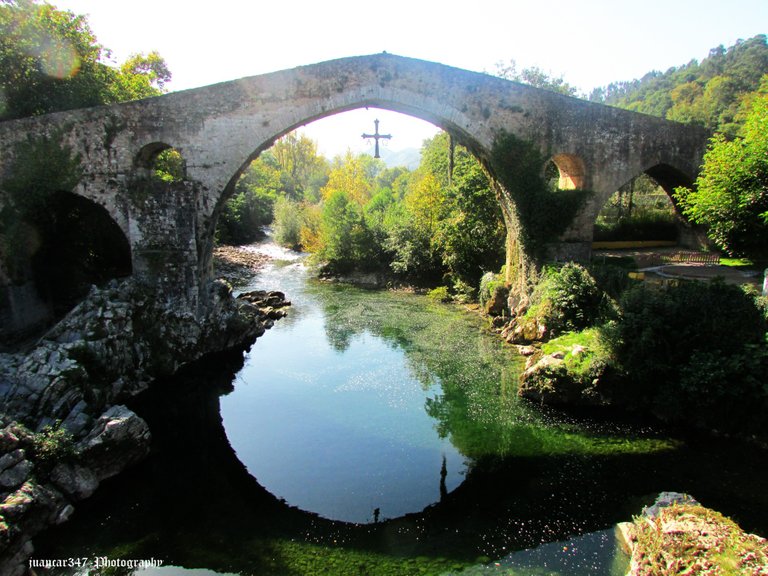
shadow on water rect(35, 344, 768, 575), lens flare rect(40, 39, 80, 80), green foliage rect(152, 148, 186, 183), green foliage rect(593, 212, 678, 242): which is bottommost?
shadow on water rect(35, 344, 768, 575)

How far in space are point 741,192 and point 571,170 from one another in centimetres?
582

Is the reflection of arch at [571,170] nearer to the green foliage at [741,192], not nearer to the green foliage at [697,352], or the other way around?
the green foliage at [741,192]

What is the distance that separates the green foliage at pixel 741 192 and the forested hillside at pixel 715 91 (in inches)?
742

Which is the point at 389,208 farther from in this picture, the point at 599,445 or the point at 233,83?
the point at 599,445

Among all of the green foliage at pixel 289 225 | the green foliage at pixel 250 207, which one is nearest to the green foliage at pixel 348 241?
the green foliage at pixel 250 207

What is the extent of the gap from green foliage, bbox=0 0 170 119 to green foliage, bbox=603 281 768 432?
58.8 feet

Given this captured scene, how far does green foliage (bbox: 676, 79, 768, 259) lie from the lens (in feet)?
36.6

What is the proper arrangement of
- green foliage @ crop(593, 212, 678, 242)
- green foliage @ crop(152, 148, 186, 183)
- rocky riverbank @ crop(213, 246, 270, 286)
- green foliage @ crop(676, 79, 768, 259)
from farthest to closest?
1. rocky riverbank @ crop(213, 246, 270, 286)
2. green foliage @ crop(593, 212, 678, 242)
3. green foliage @ crop(152, 148, 186, 183)
4. green foliage @ crop(676, 79, 768, 259)

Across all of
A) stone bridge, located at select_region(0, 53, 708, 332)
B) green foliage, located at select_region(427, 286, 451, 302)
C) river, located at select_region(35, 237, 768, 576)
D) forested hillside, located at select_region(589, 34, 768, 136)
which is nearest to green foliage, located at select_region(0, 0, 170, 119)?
stone bridge, located at select_region(0, 53, 708, 332)

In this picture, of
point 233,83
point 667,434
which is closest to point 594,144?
point 667,434

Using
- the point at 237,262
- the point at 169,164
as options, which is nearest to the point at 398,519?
the point at 169,164

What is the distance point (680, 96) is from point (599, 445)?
50.0m

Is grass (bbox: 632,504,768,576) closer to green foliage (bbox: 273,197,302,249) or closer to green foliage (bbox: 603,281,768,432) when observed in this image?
green foliage (bbox: 603,281,768,432)

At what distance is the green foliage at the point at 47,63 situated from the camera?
599 inches
